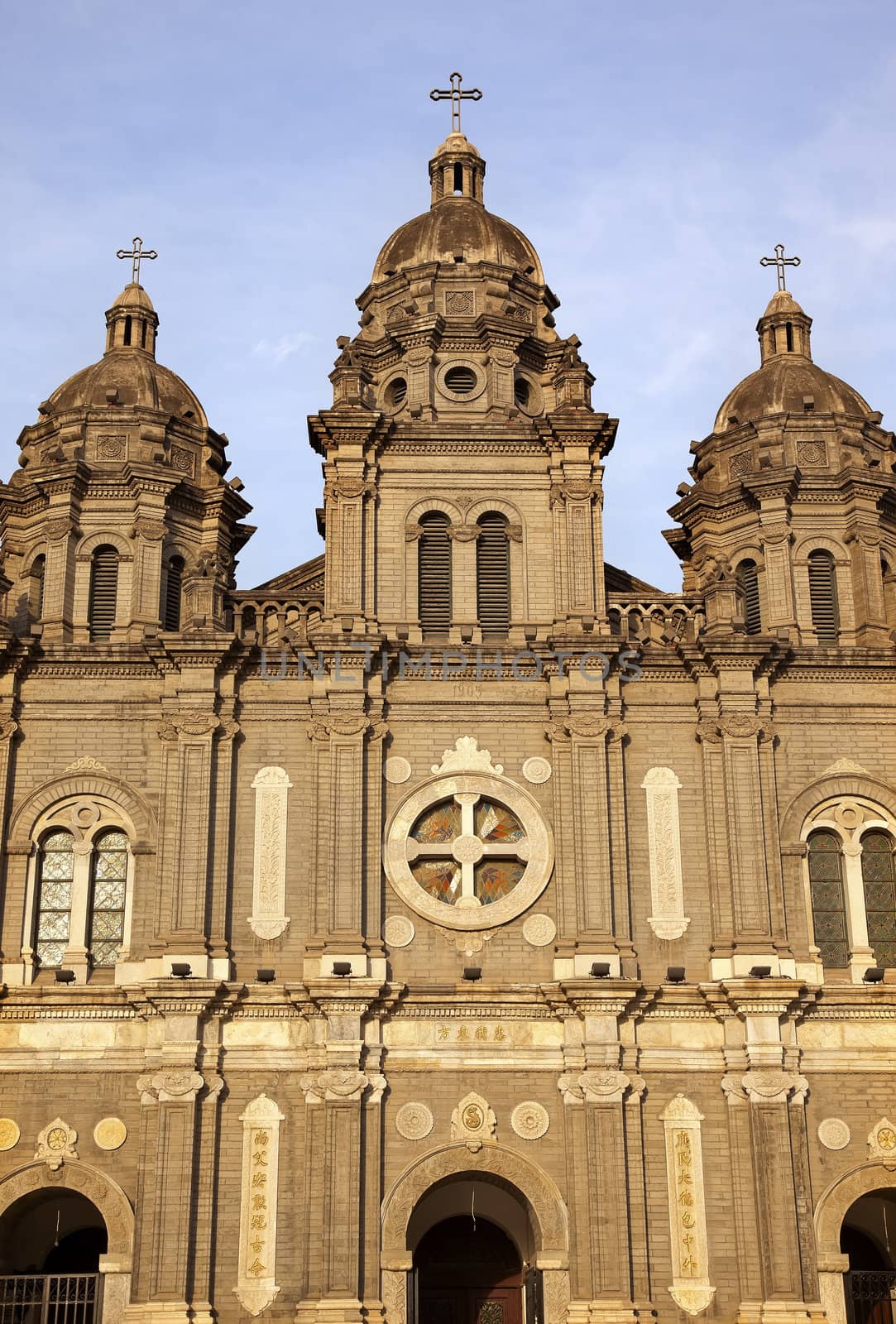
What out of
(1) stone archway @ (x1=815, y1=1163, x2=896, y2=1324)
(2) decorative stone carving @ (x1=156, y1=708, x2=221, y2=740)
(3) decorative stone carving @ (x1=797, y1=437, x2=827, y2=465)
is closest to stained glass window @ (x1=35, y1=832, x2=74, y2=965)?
(2) decorative stone carving @ (x1=156, y1=708, x2=221, y2=740)

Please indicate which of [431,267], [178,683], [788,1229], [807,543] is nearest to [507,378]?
[431,267]

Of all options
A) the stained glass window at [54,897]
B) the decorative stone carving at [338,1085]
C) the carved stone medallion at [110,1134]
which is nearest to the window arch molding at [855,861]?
the decorative stone carving at [338,1085]

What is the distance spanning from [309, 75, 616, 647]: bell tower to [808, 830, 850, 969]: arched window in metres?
5.53

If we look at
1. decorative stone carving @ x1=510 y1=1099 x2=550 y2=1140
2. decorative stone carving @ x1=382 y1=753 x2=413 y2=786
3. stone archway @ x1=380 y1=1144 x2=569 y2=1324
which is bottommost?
stone archway @ x1=380 y1=1144 x2=569 y2=1324

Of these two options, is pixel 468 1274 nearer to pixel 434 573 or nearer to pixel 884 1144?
pixel 884 1144

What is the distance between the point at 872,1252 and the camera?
31484 mm

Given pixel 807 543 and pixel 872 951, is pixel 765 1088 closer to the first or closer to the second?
pixel 872 951

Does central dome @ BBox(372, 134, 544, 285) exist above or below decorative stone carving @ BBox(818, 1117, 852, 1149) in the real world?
above

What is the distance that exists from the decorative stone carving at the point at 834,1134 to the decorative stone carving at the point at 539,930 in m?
5.30

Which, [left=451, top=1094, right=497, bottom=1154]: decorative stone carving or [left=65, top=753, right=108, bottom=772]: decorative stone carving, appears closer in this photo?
[left=451, top=1094, right=497, bottom=1154]: decorative stone carving

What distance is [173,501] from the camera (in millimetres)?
35125

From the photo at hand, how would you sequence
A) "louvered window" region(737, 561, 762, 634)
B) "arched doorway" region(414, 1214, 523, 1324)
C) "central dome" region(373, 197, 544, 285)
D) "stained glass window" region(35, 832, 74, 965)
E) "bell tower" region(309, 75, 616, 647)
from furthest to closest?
"central dome" region(373, 197, 544, 285) → "louvered window" region(737, 561, 762, 634) → "bell tower" region(309, 75, 616, 647) → "arched doorway" region(414, 1214, 523, 1324) → "stained glass window" region(35, 832, 74, 965)

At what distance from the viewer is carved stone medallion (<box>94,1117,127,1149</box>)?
29.2 metres

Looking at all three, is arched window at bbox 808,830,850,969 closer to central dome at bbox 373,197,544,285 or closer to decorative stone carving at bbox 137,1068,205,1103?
decorative stone carving at bbox 137,1068,205,1103
